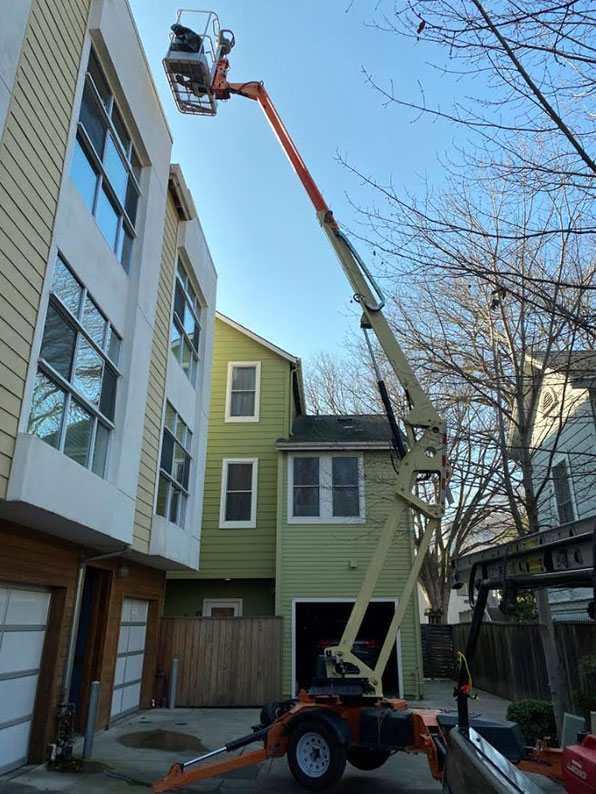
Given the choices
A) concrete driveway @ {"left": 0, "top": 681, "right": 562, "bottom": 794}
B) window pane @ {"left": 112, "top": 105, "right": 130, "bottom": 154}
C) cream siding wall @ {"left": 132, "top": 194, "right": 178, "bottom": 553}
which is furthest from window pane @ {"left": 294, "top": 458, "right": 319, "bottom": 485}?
window pane @ {"left": 112, "top": 105, "right": 130, "bottom": 154}

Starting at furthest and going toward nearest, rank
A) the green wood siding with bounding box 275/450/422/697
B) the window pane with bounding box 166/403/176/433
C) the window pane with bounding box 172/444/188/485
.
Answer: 1. the green wood siding with bounding box 275/450/422/697
2. the window pane with bounding box 172/444/188/485
3. the window pane with bounding box 166/403/176/433

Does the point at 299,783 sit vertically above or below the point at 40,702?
below

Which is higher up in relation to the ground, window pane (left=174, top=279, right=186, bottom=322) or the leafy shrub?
window pane (left=174, top=279, right=186, bottom=322)

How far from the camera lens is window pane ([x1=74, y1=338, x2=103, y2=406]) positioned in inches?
266

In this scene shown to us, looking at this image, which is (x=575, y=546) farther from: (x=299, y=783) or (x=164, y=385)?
(x=164, y=385)

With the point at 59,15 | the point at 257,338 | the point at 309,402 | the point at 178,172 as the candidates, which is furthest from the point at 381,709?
the point at 309,402

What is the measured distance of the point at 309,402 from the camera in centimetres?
2431

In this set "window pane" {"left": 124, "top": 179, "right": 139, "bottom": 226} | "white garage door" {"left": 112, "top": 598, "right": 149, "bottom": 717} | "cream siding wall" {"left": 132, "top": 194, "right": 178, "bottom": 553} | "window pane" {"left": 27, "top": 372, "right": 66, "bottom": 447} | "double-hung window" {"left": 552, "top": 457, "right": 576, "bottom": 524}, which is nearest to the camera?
"window pane" {"left": 27, "top": 372, "right": 66, "bottom": 447}

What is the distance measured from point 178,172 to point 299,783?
9.85 m

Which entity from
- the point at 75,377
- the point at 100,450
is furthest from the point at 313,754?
the point at 75,377

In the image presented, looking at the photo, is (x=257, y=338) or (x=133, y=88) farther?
(x=257, y=338)

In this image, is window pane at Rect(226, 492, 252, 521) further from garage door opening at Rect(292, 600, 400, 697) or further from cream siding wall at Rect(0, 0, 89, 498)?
cream siding wall at Rect(0, 0, 89, 498)

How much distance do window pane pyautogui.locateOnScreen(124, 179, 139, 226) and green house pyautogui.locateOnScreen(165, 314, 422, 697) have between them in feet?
24.3

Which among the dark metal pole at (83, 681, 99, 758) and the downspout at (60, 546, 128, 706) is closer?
the dark metal pole at (83, 681, 99, 758)
